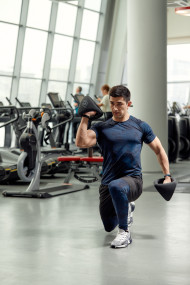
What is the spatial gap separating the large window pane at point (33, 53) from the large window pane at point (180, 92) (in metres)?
6.05

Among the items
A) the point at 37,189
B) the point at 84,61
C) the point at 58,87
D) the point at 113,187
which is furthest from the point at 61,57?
the point at 113,187

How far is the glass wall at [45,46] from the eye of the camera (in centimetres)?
1398

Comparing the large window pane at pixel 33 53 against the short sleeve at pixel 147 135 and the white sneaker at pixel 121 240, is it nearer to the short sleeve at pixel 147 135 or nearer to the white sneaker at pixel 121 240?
the short sleeve at pixel 147 135

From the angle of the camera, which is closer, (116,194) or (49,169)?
(116,194)

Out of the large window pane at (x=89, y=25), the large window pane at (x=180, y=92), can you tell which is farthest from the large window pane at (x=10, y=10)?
the large window pane at (x=180, y=92)

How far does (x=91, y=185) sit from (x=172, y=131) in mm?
3848

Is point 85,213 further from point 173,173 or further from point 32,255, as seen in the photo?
point 173,173

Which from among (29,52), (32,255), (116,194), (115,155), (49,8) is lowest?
(32,255)

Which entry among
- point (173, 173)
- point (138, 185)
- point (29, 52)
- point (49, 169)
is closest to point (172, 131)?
point (173, 173)

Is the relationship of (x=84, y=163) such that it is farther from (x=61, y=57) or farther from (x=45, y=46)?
(x=61, y=57)

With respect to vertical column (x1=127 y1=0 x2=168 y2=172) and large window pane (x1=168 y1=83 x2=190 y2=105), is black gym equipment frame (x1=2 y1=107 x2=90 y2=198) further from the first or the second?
large window pane (x1=168 y1=83 x2=190 y2=105)

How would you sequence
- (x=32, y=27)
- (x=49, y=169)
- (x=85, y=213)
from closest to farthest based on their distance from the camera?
(x=85, y=213), (x=49, y=169), (x=32, y=27)

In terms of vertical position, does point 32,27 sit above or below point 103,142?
above

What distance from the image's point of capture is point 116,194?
385 centimetres
